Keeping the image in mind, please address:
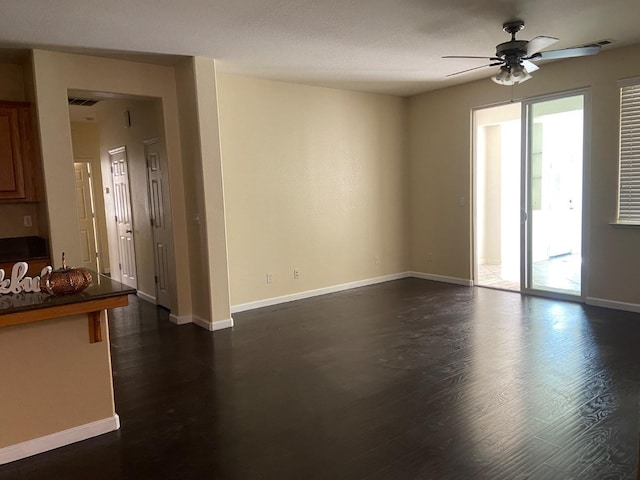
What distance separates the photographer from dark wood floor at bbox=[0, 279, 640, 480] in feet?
7.81

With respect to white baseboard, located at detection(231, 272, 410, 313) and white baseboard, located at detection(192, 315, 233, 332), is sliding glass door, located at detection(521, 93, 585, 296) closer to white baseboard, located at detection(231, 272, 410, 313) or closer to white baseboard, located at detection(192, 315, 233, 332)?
white baseboard, located at detection(231, 272, 410, 313)

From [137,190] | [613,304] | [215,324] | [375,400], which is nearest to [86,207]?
[137,190]

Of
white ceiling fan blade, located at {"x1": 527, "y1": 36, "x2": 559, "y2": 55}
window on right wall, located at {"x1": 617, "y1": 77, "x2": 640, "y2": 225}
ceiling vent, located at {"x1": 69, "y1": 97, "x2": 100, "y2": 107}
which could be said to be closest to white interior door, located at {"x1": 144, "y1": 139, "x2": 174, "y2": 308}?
ceiling vent, located at {"x1": 69, "y1": 97, "x2": 100, "y2": 107}

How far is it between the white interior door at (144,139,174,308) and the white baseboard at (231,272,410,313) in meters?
0.92

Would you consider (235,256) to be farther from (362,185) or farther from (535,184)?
(535,184)

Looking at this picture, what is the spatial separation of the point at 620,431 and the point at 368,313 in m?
2.94

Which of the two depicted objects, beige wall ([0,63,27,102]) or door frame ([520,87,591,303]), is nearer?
beige wall ([0,63,27,102])

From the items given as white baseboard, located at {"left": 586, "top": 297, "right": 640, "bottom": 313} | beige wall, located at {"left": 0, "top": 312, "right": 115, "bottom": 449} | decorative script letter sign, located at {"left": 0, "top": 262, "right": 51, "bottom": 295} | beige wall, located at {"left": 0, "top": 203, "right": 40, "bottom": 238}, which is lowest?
white baseboard, located at {"left": 586, "top": 297, "right": 640, "bottom": 313}

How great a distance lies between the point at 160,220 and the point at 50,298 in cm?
299

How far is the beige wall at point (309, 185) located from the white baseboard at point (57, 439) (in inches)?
110

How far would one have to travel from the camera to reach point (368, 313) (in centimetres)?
529

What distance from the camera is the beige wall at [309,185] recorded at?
5.52 meters

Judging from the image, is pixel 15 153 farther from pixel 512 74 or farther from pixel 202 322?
pixel 512 74

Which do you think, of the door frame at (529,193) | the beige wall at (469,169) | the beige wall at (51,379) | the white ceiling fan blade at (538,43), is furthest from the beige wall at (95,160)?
the white ceiling fan blade at (538,43)
